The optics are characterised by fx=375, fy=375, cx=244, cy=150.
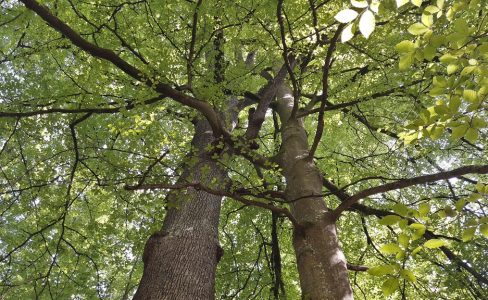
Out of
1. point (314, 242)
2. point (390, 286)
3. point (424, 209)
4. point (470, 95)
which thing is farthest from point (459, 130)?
point (314, 242)

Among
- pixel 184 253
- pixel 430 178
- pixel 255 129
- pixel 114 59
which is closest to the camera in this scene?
pixel 430 178

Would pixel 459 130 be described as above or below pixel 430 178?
below

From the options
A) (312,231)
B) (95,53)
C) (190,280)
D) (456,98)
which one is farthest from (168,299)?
(456,98)

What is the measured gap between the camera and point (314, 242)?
2.86 metres

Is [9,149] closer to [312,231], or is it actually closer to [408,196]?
[312,231]

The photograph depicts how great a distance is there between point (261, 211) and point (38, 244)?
11.3 ft

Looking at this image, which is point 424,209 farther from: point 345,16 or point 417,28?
point 345,16

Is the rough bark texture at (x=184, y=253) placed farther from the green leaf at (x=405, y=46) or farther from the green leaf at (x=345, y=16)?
the green leaf at (x=345, y=16)

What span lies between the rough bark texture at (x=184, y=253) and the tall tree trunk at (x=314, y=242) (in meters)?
0.88

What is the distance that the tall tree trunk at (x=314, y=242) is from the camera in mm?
2555

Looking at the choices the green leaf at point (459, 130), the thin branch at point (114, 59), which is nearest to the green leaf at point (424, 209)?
the green leaf at point (459, 130)

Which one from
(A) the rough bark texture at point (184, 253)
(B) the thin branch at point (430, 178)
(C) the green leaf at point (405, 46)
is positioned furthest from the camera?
(A) the rough bark texture at point (184, 253)

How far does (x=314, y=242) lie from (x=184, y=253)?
120 cm

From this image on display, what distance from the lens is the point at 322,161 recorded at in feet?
22.9
